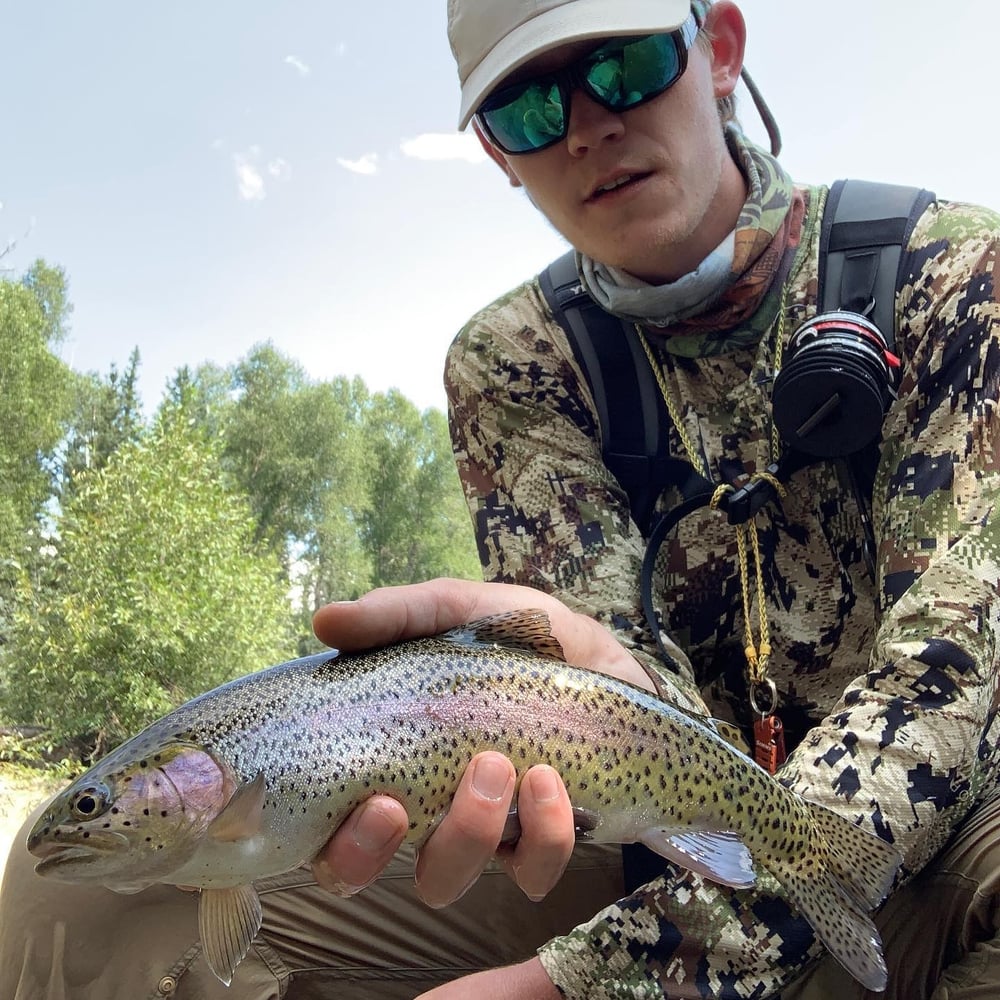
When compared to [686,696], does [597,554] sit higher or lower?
higher

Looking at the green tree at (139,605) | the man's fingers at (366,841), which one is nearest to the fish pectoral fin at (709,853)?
the man's fingers at (366,841)

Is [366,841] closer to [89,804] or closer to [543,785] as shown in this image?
[543,785]

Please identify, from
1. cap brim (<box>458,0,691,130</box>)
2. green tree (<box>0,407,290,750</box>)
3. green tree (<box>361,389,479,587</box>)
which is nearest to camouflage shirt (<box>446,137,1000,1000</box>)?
cap brim (<box>458,0,691,130</box>)

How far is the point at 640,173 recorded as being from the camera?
2.93 metres

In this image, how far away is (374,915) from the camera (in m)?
2.94

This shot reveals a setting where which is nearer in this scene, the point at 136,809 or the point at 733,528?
the point at 136,809

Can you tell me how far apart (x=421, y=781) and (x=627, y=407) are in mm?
1681

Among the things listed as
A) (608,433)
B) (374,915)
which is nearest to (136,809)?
(374,915)

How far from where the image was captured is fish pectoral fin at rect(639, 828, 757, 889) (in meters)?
2.01

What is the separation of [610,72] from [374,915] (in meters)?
2.84

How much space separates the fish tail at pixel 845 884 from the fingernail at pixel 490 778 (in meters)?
0.74

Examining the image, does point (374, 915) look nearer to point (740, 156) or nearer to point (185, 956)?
point (185, 956)

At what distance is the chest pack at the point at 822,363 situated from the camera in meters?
2.57

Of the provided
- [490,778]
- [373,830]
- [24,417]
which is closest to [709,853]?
[490,778]
